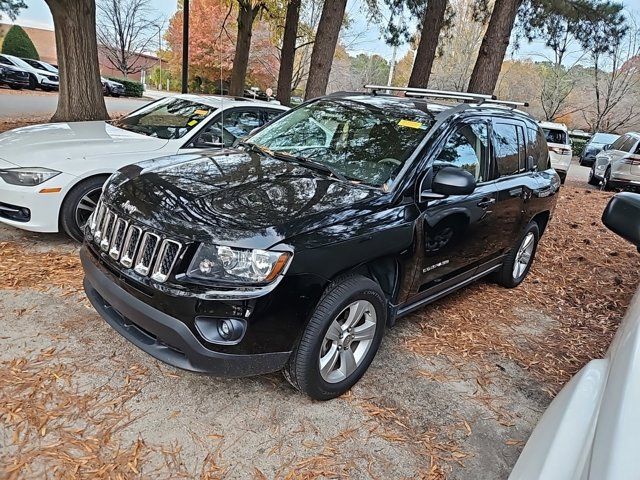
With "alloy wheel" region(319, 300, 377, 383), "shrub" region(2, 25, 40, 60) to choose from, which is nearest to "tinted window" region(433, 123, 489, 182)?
"alloy wheel" region(319, 300, 377, 383)

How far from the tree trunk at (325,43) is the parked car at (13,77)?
22.1 m

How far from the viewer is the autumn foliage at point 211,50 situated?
29.2m

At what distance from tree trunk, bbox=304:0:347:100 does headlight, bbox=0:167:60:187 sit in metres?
5.87

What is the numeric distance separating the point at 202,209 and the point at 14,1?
1342 inches

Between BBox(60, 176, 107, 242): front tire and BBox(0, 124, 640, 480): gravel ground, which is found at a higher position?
BBox(60, 176, 107, 242): front tire

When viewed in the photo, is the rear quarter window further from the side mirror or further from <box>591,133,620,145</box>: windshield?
<box>591,133,620,145</box>: windshield

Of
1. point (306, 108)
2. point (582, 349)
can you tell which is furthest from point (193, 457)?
point (582, 349)

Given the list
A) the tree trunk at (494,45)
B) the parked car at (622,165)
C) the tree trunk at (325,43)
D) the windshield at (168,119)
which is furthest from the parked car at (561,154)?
the windshield at (168,119)

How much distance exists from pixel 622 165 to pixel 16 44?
35959mm

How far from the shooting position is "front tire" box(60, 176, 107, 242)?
13.9 feet

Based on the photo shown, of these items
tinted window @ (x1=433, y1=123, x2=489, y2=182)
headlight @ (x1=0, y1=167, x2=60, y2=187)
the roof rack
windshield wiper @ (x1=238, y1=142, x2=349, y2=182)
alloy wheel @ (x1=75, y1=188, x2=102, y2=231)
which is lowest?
alloy wheel @ (x1=75, y1=188, x2=102, y2=231)

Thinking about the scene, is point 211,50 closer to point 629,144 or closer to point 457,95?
point 629,144

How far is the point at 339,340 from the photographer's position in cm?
275

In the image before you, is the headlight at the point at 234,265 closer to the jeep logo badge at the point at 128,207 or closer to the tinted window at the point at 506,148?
the jeep logo badge at the point at 128,207
